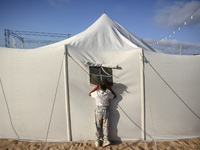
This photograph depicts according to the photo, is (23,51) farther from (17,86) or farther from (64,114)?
(64,114)

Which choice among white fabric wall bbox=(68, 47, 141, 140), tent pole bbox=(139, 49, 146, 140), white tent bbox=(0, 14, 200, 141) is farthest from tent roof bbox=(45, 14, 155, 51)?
tent pole bbox=(139, 49, 146, 140)

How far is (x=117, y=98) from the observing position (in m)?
2.76

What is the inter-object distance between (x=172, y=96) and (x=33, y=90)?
3.41 meters

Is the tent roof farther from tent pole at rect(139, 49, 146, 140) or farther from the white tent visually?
tent pole at rect(139, 49, 146, 140)

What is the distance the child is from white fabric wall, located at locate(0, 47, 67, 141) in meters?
0.78

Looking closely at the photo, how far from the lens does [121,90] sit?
2764 mm

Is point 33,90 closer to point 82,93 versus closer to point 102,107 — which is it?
point 82,93

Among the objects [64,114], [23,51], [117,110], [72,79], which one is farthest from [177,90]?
[23,51]

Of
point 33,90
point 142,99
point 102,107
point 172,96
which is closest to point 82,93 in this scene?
point 102,107

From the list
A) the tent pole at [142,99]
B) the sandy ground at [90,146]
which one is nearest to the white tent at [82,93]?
the tent pole at [142,99]

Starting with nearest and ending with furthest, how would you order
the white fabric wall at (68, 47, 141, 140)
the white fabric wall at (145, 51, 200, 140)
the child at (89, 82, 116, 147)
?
1. the child at (89, 82, 116, 147)
2. the white fabric wall at (68, 47, 141, 140)
3. the white fabric wall at (145, 51, 200, 140)

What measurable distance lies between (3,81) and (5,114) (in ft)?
2.69

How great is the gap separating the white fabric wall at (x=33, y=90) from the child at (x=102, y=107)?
784 millimetres

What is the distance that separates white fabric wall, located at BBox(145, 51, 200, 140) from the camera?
2812 millimetres
